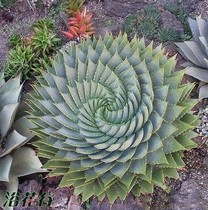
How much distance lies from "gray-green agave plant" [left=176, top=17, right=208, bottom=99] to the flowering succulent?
3.21 ft

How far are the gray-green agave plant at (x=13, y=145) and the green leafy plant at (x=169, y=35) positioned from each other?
1651mm

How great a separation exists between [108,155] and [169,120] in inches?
21.1

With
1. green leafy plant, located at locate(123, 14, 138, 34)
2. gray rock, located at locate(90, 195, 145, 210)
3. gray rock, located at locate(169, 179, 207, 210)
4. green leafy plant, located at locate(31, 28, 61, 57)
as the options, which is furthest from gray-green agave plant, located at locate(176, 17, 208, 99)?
green leafy plant, located at locate(31, 28, 61, 57)

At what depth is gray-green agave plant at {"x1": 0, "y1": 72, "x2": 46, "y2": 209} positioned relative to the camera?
373 centimetres

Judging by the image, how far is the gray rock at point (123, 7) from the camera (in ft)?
16.6

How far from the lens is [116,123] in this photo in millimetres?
3264

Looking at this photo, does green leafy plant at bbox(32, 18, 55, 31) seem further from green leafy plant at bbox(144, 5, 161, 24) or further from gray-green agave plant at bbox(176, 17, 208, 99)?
gray-green agave plant at bbox(176, 17, 208, 99)

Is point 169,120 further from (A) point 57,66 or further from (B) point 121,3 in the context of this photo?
(B) point 121,3

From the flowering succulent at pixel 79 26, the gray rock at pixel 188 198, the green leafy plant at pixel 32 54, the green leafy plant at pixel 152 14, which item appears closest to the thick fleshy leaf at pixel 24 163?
the green leafy plant at pixel 32 54

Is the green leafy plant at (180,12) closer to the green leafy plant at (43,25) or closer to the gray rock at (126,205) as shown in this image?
the green leafy plant at (43,25)

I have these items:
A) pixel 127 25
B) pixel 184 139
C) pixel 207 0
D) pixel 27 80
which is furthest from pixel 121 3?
pixel 184 139

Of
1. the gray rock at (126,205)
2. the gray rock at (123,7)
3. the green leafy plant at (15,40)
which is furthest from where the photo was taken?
the gray rock at (123,7)

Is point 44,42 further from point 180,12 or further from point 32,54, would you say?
point 180,12

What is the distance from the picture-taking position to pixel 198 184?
382cm
